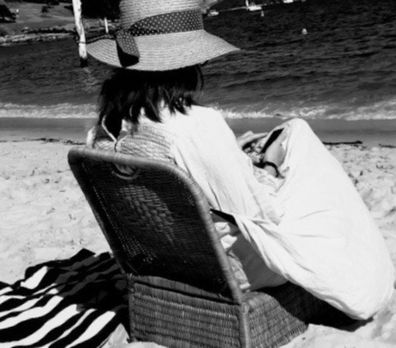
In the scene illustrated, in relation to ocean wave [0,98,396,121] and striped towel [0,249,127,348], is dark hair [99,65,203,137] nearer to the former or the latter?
striped towel [0,249,127,348]

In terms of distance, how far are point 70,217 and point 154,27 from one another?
294 cm

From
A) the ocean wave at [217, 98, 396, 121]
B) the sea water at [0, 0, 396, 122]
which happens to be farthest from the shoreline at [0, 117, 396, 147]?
the sea water at [0, 0, 396, 122]

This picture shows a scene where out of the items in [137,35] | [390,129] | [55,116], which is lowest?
[55,116]

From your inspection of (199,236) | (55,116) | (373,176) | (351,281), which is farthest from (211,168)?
(55,116)

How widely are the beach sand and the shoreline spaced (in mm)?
835

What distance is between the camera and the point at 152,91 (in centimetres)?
278

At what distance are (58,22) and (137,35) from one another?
67.6 m

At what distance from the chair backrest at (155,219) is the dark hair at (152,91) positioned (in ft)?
0.66

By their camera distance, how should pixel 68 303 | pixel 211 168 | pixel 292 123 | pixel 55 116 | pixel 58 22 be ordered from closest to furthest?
pixel 211 168
pixel 292 123
pixel 68 303
pixel 55 116
pixel 58 22

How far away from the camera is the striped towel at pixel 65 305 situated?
11.5 ft

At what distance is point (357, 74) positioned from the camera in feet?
47.9

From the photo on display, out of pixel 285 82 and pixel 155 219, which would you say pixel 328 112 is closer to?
pixel 285 82

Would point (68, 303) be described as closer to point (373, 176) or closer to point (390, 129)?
point (373, 176)

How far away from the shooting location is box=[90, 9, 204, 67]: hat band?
281 cm
